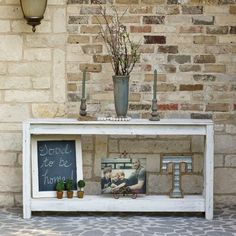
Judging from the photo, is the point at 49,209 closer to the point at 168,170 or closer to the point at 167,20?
the point at 168,170

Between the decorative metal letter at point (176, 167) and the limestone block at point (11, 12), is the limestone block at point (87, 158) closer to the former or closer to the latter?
the decorative metal letter at point (176, 167)

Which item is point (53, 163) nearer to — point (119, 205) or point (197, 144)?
point (119, 205)

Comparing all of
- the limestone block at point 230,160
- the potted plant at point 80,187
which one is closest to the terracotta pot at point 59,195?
the potted plant at point 80,187

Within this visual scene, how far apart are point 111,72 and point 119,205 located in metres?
1.15

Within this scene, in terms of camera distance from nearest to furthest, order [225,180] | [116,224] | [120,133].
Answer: [116,224] → [120,133] → [225,180]

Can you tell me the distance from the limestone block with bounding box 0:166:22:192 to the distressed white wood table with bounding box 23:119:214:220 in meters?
0.41

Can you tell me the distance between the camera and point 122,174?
491 centimetres

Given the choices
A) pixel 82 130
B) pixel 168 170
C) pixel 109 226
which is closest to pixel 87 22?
pixel 82 130

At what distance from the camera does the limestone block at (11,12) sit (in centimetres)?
513

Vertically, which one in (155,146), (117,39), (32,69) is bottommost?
(155,146)

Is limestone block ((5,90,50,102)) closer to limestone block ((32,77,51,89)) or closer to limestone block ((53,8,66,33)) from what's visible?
limestone block ((32,77,51,89))

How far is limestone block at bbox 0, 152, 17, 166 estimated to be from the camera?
5191mm

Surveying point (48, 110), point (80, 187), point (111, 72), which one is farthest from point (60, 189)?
point (111, 72)

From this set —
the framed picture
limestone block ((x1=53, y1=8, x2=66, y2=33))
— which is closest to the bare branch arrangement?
limestone block ((x1=53, y1=8, x2=66, y2=33))
